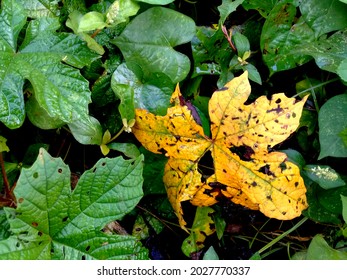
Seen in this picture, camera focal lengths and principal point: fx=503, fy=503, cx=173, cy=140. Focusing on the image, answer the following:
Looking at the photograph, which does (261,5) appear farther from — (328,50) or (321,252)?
(321,252)

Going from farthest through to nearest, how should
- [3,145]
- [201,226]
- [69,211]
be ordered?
[201,226]
[3,145]
[69,211]

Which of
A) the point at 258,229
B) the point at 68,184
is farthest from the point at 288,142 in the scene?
the point at 68,184

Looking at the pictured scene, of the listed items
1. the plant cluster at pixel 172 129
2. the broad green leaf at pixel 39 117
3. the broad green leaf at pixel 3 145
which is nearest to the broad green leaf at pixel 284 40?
the plant cluster at pixel 172 129

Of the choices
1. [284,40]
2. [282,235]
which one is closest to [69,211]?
[282,235]

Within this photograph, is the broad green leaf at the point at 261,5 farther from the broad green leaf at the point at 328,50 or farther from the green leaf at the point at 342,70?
the green leaf at the point at 342,70

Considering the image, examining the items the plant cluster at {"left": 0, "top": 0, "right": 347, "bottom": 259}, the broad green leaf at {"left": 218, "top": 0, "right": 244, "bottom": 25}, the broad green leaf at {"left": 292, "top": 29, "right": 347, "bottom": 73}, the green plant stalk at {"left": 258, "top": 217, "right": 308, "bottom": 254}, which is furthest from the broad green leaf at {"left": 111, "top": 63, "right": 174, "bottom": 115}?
the green plant stalk at {"left": 258, "top": 217, "right": 308, "bottom": 254}

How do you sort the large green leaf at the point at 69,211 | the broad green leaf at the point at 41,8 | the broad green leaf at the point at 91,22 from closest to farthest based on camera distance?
the large green leaf at the point at 69,211
the broad green leaf at the point at 91,22
the broad green leaf at the point at 41,8
